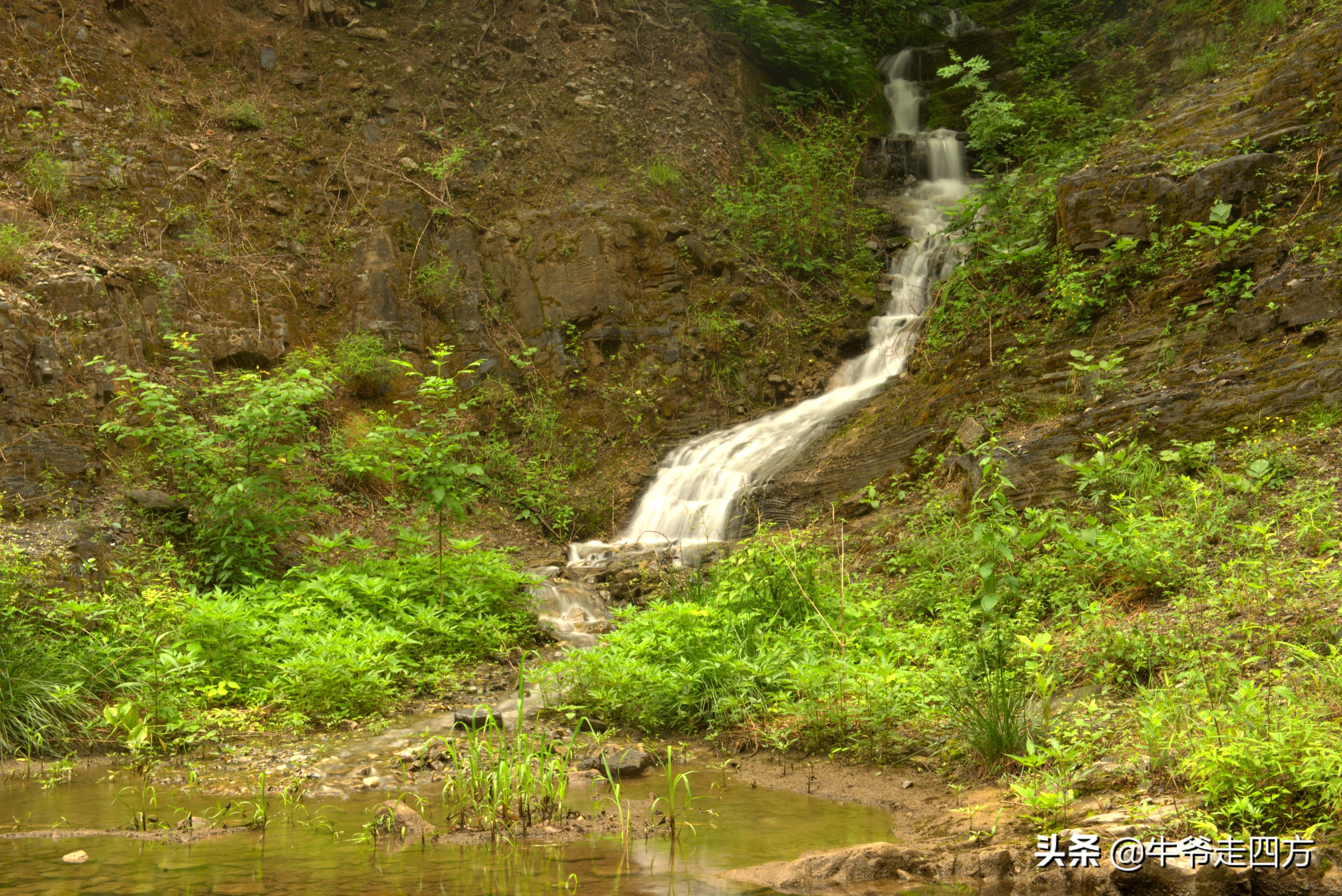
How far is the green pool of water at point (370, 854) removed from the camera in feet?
11.6

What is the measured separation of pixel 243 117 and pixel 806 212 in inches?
345

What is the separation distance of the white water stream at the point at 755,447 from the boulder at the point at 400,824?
4.18 meters

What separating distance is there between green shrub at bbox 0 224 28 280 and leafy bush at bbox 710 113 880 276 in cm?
951

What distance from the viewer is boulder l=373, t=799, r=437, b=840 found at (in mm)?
4219

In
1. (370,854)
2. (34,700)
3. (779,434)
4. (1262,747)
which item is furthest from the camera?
(779,434)

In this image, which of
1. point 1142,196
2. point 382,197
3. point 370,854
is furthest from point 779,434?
point 370,854

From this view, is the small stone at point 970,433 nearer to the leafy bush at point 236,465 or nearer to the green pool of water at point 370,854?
the green pool of water at point 370,854

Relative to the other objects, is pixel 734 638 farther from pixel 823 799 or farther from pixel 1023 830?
pixel 1023 830

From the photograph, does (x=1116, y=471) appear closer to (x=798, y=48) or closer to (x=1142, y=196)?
(x=1142, y=196)

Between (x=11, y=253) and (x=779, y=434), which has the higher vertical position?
(x=11, y=253)

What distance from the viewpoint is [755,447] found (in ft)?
39.4

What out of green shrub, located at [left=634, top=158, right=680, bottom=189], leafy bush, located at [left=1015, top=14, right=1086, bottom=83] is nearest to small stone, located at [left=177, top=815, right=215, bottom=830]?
green shrub, located at [left=634, top=158, right=680, bottom=189]

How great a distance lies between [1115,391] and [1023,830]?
5.84 meters

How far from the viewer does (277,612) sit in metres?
7.41
